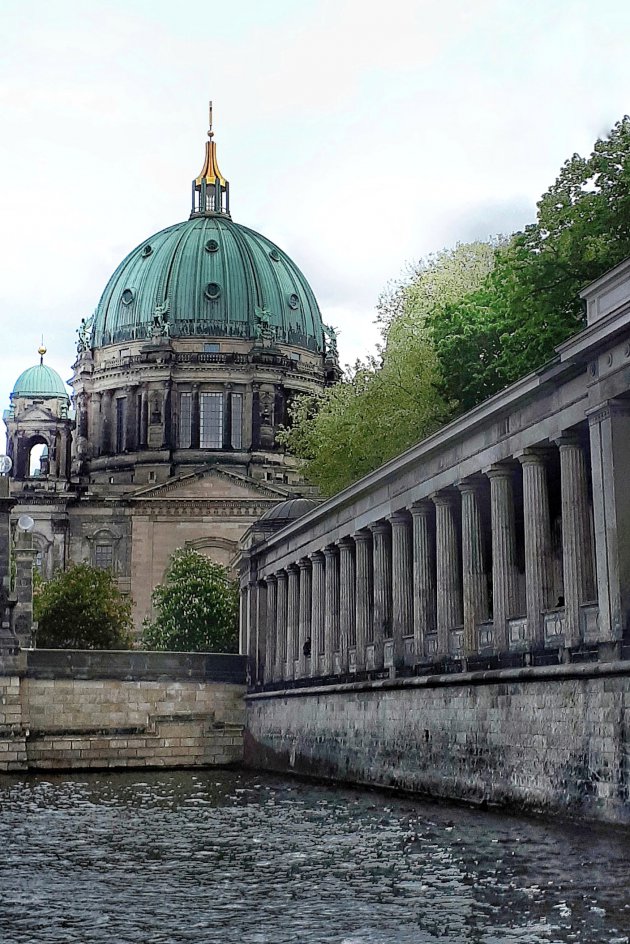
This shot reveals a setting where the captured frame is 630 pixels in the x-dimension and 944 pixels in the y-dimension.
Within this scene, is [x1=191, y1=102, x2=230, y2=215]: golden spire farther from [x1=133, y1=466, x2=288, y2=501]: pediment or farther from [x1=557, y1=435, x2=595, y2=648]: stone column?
[x1=557, y1=435, x2=595, y2=648]: stone column

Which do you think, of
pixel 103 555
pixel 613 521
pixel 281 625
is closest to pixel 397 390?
pixel 281 625

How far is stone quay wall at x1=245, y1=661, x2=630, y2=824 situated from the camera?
22016 millimetres

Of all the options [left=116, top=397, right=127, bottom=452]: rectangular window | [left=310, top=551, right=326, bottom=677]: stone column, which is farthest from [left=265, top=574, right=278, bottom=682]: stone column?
[left=116, top=397, right=127, bottom=452]: rectangular window

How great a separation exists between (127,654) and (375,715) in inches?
684

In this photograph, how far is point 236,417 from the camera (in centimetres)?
10281

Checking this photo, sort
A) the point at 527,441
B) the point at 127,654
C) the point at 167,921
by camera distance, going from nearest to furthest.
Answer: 1. the point at 167,921
2. the point at 527,441
3. the point at 127,654

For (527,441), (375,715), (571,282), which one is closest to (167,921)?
(527,441)

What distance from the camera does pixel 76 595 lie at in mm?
76812

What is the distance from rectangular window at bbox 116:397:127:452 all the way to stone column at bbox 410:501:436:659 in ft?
233

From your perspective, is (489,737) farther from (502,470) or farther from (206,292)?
(206,292)

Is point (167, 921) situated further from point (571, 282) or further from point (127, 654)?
point (127, 654)

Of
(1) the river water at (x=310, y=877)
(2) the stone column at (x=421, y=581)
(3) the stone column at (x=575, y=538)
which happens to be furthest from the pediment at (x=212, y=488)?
(3) the stone column at (x=575, y=538)

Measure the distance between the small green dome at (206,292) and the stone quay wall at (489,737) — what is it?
65.8 meters

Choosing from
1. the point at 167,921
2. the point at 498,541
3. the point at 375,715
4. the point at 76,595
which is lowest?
the point at 167,921
